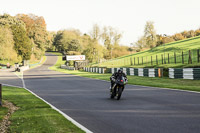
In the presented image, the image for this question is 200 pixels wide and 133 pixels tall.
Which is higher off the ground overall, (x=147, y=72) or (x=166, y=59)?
(x=166, y=59)

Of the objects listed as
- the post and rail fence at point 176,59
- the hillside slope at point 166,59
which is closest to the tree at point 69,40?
the hillside slope at point 166,59

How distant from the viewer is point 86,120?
28.8 ft

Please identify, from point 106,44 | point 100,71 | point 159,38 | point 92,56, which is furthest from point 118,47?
point 100,71

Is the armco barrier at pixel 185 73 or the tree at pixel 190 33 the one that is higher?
the tree at pixel 190 33

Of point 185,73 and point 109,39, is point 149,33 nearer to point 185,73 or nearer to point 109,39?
point 109,39

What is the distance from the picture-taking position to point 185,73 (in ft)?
85.6

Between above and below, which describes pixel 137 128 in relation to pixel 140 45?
below

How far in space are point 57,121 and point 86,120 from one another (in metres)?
0.91

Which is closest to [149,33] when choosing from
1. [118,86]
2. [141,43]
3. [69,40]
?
[141,43]

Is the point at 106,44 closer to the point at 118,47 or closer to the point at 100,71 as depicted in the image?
the point at 118,47

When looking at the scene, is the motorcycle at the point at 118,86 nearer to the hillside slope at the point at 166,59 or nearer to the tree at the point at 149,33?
the hillside slope at the point at 166,59

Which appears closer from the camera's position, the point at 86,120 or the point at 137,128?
the point at 137,128

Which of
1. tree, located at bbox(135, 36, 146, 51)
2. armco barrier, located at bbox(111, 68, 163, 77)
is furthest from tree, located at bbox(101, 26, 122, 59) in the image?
armco barrier, located at bbox(111, 68, 163, 77)

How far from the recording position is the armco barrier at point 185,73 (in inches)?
964
